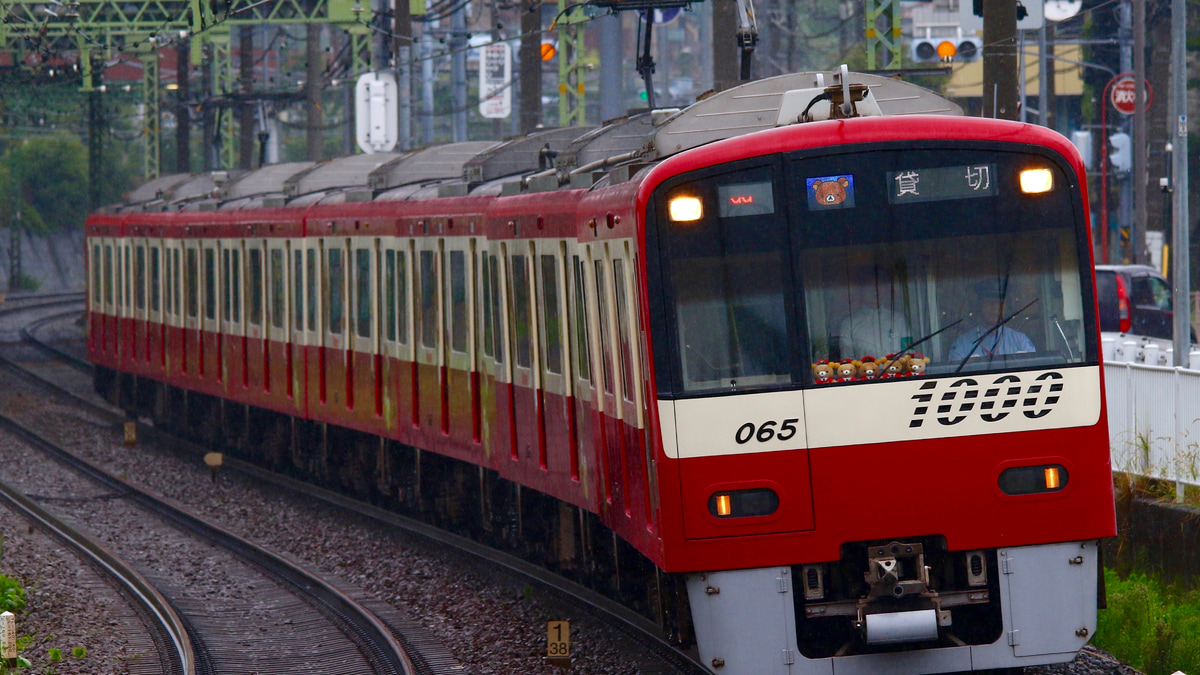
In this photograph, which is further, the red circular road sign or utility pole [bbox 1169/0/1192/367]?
the red circular road sign

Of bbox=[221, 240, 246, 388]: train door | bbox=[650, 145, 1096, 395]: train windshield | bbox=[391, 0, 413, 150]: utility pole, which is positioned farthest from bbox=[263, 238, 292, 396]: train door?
bbox=[650, 145, 1096, 395]: train windshield

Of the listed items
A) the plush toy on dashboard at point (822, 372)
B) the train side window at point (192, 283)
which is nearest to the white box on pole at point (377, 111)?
the train side window at point (192, 283)

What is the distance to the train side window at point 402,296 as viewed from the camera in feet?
45.8

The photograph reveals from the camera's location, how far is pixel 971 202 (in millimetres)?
7219

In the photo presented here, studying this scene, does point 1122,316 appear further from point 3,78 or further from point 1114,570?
point 3,78

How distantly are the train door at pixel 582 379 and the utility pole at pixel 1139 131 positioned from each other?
13.1m

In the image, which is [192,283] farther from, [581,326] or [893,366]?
[893,366]

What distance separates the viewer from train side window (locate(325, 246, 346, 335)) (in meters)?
15.6

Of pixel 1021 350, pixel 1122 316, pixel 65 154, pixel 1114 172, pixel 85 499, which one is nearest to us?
pixel 1021 350

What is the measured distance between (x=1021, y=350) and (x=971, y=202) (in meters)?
0.62

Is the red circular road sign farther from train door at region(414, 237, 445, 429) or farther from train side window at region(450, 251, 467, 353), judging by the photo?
train side window at region(450, 251, 467, 353)

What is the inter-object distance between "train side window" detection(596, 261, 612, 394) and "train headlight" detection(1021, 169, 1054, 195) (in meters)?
2.15

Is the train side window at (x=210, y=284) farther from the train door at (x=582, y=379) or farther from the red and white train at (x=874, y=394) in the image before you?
the red and white train at (x=874, y=394)

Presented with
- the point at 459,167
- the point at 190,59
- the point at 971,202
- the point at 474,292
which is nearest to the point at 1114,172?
the point at 190,59
